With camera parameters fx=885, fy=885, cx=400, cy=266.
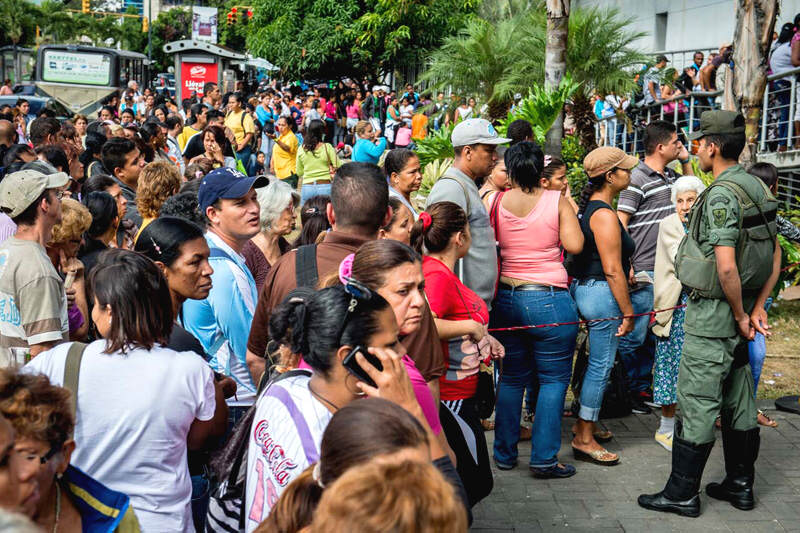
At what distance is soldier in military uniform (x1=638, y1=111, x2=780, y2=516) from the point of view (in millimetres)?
4828

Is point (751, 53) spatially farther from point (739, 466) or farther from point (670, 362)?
point (739, 466)

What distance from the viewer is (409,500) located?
1565mm

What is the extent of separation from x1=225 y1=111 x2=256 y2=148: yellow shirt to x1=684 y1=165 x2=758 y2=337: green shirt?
32.1 ft

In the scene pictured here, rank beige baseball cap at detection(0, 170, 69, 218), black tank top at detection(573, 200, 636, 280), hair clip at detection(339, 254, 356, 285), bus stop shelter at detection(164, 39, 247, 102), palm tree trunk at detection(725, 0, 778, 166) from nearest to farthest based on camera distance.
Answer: hair clip at detection(339, 254, 356, 285) → beige baseball cap at detection(0, 170, 69, 218) → black tank top at detection(573, 200, 636, 280) → palm tree trunk at detection(725, 0, 778, 166) → bus stop shelter at detection(164, 39, 247, 102)

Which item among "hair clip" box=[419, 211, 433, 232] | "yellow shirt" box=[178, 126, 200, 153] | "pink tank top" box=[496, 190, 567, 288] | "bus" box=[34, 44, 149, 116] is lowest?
"pink tank top" box=[496, 190, 567, 288]

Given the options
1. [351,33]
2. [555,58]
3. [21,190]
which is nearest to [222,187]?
[21,190]

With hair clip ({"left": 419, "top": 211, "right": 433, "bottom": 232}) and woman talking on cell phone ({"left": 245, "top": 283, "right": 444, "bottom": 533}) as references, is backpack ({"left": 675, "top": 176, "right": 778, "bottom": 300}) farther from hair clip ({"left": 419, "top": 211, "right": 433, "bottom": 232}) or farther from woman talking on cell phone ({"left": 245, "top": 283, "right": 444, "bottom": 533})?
woman talking on cell phone ({"left": 245, "top": 283, "right": 444, "bottom": 533})

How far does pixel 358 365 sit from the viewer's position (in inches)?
105

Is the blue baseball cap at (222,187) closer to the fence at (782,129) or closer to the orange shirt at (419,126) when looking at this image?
the fence at (782,129)

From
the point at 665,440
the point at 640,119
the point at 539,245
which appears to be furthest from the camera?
the point at 640,119

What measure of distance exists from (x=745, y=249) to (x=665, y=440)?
1.85 m

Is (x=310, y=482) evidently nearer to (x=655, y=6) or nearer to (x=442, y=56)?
(x=442, y=56)

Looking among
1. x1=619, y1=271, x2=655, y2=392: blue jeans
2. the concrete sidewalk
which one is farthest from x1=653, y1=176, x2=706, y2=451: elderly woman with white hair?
the concrete sidewalk

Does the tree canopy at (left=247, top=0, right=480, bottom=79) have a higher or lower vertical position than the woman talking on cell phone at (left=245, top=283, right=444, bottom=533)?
higher
